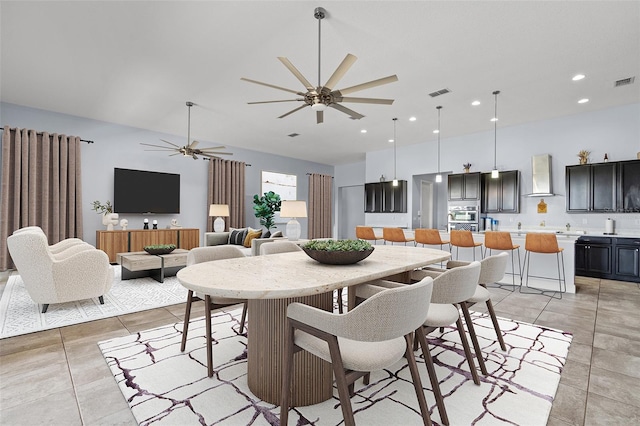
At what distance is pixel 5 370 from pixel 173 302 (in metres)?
1.58

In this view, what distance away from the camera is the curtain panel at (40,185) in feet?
16.7

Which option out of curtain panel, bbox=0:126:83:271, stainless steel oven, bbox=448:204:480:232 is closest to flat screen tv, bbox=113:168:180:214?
curtain panel, bbox=0:126:83:271

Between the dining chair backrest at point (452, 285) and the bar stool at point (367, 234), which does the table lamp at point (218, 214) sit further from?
the dining chair backrest at point (452, 285)

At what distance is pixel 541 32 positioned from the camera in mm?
3027

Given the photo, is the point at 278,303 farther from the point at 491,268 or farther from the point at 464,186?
the point at 464,186

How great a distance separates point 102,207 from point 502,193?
8.15 meters

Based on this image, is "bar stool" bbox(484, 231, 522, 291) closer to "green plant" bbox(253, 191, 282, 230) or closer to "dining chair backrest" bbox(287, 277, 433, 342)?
"dining chair backrest" bbox(287, 277, 433, 342)

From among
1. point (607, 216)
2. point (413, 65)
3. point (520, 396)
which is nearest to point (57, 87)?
point (413, 65)

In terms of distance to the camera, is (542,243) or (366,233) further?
(366,233)

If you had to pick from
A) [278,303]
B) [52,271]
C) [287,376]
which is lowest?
[287,376]

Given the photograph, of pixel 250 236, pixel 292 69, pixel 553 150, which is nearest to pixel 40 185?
pixel 250 236

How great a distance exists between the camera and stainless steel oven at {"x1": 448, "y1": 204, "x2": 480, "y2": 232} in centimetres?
653

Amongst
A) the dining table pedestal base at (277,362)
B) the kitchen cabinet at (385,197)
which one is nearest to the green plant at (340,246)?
the dining table pedestal base at (277,362)

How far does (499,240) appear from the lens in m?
4.38
